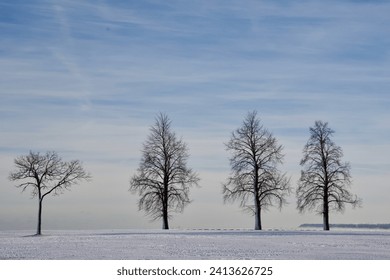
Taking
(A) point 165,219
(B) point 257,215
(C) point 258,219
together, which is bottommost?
(C) point 258,219

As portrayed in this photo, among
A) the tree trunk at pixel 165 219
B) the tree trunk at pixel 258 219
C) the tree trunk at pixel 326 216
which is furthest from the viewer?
the tree trunk at pixel 165 219

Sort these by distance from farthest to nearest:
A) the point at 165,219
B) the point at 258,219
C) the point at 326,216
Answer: the point at 165,219 → the point at 326,216 → the point at 258,219

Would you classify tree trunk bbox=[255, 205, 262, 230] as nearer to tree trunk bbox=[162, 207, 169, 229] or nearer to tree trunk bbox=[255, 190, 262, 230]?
tree trunk bbox=[255, 190, 262, 230]

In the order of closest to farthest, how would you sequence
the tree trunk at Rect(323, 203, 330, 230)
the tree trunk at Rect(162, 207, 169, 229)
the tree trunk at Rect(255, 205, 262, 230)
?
the tree trunk at Rect(255, 205, 262, 230) → the tree trunk at Rect(323, 203, 330, 230) → the tree trunk at Rect(162, 207, 169, 229)

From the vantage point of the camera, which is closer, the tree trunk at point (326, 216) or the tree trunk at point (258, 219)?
the tree trunk at point (258, 219)

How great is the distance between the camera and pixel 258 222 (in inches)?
2110

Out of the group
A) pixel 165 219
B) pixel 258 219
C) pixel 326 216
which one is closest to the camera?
pixel 258 219

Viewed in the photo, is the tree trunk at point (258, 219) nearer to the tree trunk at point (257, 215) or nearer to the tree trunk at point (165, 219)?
the tree trunk at point (257, 215)

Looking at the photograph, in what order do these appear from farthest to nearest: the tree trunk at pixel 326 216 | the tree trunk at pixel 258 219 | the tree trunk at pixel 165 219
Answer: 1. the tree trunk at pixel 165 219
2. the tree trunk at pixel 326 216
3. the tree trunk at pixel 258 219

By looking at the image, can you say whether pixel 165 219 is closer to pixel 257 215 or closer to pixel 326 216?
pixel 257 215

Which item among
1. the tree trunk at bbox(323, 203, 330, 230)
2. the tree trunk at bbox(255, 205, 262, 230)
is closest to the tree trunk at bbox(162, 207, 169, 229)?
the tree trunk at bbox(255, 205, 262, 230)

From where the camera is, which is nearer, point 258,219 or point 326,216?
point 258,219

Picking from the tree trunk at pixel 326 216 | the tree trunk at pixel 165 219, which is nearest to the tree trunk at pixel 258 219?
the tree trunk at pixel 326 216

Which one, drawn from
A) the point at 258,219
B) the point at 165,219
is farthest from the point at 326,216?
the point at 165,219
